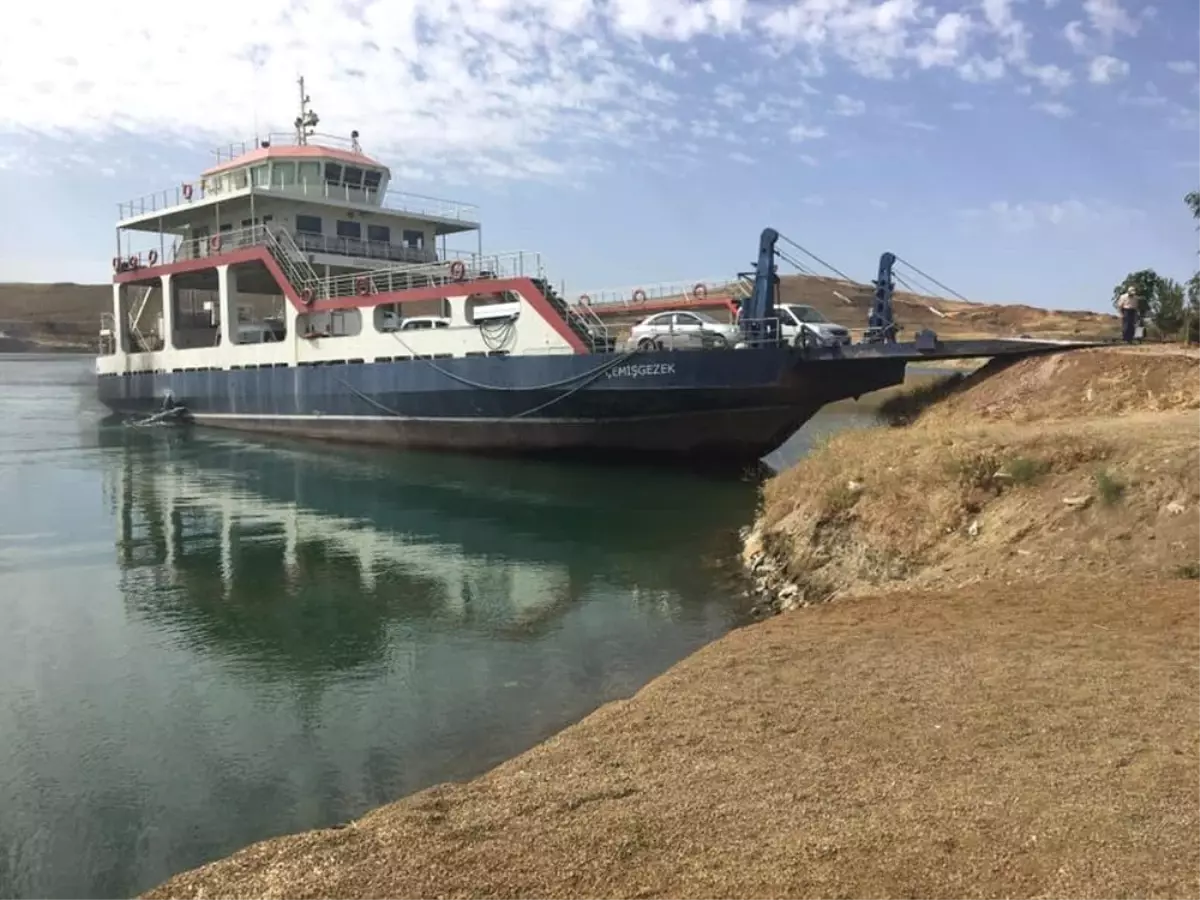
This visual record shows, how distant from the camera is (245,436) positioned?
32.4 m

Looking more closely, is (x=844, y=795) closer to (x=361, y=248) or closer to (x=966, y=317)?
(x=361, y=248)

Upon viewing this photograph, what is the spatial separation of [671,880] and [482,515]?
14479 mm

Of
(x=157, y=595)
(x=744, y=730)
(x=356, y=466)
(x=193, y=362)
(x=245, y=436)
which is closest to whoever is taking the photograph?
(x=744, y=730)

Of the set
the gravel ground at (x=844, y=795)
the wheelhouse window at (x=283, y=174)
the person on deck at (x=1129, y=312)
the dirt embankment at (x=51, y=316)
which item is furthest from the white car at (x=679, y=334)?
the dirt embankment at (x=51, y=316)

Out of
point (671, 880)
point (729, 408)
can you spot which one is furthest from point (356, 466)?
point (671, 880)

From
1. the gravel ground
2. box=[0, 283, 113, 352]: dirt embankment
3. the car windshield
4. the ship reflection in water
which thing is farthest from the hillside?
box=[0, 283, 113, 352]: dirt embankment

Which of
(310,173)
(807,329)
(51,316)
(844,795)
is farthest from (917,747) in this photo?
(51,316)

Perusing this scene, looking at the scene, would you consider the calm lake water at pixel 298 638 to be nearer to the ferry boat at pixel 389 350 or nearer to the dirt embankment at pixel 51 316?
the ferry boat at pixel 389 350

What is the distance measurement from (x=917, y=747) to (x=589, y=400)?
17.4m

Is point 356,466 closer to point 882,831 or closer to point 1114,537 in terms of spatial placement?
point 1114,537

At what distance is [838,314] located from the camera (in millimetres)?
67750

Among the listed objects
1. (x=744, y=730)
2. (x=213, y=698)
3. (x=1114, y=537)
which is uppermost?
(x=1114, y=537)

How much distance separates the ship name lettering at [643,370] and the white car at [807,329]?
2518 mm

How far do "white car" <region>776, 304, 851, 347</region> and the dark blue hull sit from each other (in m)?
0.62
